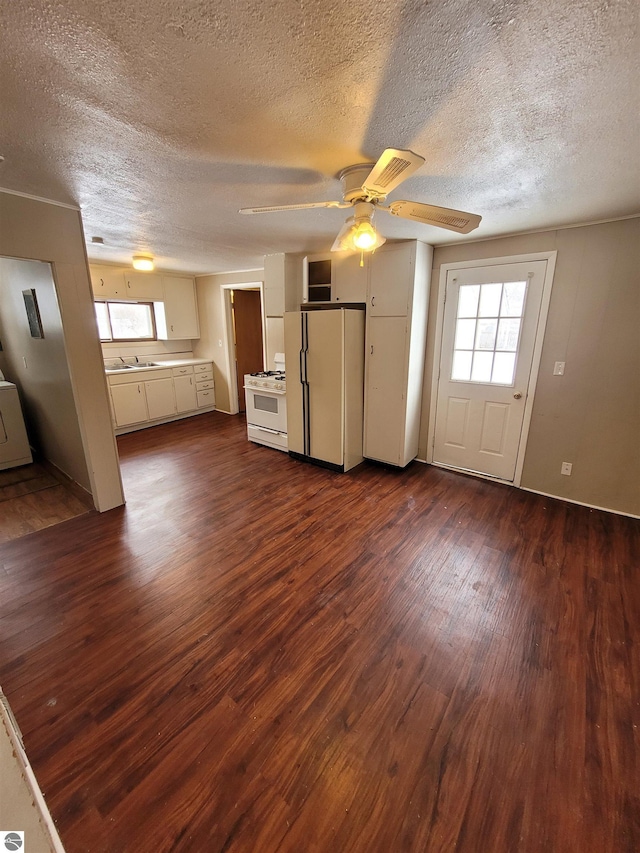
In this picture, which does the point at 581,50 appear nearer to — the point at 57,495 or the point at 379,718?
the point at 379,718

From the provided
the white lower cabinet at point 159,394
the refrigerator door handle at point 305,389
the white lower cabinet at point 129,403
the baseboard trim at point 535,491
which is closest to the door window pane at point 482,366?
the baseboard trim at point 535,491

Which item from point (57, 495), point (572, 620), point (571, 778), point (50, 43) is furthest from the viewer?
point (57, 495)

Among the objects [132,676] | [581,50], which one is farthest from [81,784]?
[581,50]

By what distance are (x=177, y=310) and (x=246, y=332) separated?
3.77 ft

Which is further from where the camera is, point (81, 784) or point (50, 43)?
point (81, 784)

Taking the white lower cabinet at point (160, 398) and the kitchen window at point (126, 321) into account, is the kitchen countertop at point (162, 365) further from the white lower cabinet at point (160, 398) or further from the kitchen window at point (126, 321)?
the kitchen window at point (126, 321)

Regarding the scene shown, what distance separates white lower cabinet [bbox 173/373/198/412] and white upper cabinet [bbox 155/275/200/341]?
744 mm

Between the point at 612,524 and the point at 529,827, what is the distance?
7.91 ft

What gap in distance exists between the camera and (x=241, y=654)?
1.69m

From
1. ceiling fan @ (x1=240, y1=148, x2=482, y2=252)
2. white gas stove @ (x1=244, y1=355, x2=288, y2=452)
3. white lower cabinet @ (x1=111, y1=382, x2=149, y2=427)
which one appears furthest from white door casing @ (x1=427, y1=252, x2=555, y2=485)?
white lower cabinet @ (x1=111, y1=382, x2=149, y2=427)

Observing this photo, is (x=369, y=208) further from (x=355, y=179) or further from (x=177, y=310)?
(x=177, y=310)

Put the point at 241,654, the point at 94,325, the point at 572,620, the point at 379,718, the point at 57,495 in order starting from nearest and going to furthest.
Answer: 1. the point at 379,718
2. the point at 241,654
3. the point at 572,620
4. the point at 94,325
5. the point at 57,495

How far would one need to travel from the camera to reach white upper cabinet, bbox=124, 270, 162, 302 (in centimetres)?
497

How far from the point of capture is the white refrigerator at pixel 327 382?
3.42m
